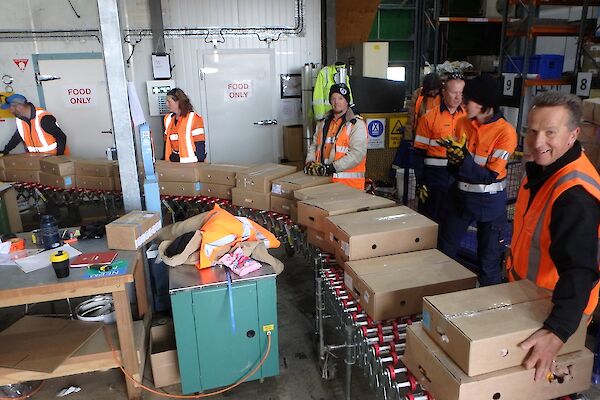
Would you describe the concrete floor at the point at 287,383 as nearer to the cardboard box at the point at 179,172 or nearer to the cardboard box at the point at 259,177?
the cardboard box at the point at 259,177

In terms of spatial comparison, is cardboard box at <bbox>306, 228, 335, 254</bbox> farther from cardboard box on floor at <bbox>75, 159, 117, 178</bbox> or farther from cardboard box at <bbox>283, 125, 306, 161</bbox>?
cardboard box at <bbox>283, 125, 306, 161</bbox>

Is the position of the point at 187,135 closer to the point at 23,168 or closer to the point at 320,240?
the point at 23,168

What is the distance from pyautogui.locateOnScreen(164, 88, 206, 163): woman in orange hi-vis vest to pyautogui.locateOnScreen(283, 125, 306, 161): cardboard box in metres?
2.60

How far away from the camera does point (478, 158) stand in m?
3.14

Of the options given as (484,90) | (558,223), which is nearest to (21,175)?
(484,90)

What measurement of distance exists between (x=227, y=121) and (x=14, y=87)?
9.97 ft

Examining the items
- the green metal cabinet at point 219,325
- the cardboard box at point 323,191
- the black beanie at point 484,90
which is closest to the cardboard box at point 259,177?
the cardboard box at point 323,191

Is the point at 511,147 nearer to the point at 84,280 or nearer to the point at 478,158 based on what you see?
the point at 478,158

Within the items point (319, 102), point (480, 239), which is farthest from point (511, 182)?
point (319, 102)

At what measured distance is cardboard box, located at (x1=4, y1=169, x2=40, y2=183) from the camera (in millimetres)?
5133

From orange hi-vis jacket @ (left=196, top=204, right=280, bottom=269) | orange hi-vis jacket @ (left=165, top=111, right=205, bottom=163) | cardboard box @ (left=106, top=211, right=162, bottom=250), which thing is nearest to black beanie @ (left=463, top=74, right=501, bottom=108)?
orange hi-vis jacket @ (left=196, top=204, right=280, bottom=269)

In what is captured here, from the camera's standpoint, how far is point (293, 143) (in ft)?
24.2

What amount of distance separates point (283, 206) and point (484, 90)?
1732 mm

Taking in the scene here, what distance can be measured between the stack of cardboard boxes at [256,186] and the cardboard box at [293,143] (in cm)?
325
